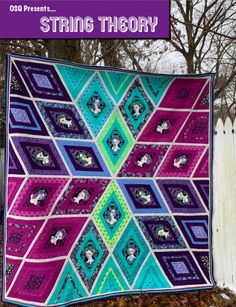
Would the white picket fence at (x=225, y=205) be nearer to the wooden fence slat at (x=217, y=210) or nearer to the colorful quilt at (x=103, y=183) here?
the wooden fence slat at (x=217, y=210)

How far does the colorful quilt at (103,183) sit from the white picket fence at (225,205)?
0.27 m

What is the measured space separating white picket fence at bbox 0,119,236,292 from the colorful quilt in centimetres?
27

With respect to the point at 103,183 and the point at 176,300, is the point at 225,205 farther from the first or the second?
the point at 103,183

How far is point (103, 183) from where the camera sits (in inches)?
156

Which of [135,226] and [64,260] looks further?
[135,226]

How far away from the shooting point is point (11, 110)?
3.55 m

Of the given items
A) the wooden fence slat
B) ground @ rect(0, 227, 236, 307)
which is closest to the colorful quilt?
ground @ rect(0, 227, 236, 307)

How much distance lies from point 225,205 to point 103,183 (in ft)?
4.87

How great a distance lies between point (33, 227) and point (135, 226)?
102 cm

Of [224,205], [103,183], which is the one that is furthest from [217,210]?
[103,183]

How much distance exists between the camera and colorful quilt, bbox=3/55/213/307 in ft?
11.9

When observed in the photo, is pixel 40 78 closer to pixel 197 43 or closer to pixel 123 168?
pixel 123 168

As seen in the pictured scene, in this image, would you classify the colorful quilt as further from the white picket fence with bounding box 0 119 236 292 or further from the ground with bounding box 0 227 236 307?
the white picket fence with bounding box 0 119 236 292

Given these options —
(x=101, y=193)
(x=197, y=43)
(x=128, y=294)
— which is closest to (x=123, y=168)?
(x=101, y=193)
